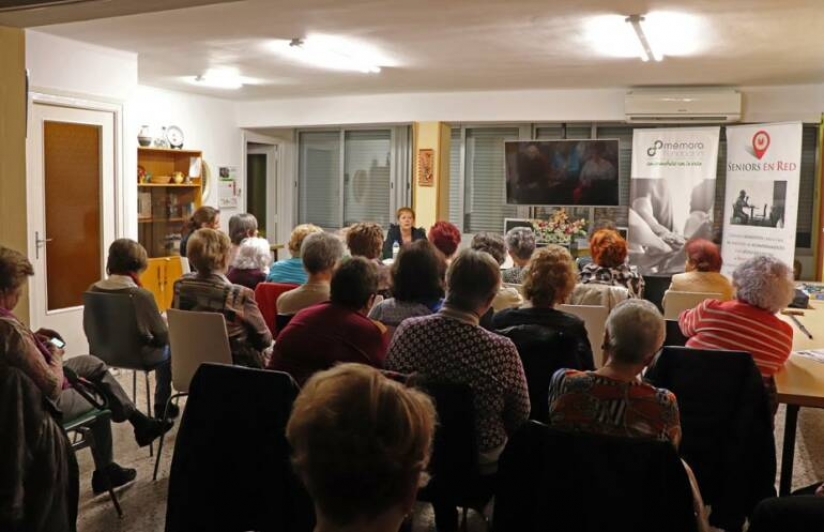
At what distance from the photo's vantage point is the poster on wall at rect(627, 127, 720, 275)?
7566 mm

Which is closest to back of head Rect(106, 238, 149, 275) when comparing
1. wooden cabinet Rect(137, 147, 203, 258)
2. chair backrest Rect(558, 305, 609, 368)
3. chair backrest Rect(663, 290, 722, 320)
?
chair backrest Rect(558, 305, 609, 368)

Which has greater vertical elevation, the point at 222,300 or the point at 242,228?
the point at 242,228

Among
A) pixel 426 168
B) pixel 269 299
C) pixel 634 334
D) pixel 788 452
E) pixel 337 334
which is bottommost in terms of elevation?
pixel 788 452

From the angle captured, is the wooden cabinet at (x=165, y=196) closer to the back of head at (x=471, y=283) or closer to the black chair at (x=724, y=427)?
the back of head at (x=471, y=283)

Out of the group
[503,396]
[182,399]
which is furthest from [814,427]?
[182,399]

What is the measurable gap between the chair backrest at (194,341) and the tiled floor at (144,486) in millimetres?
501

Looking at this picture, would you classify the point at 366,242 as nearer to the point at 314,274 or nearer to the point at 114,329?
the point at 314,274

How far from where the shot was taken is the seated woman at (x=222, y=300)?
12.1ft

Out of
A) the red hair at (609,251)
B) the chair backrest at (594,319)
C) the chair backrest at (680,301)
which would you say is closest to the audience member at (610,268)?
the red hair at (609,251)

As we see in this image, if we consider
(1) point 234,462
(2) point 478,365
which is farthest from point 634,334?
(1) point 234,462

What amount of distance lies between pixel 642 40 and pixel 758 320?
9.87 ft

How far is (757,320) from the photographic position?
3.07 meters

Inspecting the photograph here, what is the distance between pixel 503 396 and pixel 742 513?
99 centimetres

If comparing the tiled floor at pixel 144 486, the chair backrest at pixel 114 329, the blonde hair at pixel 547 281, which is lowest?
the tiled floor at pixel 144 486
